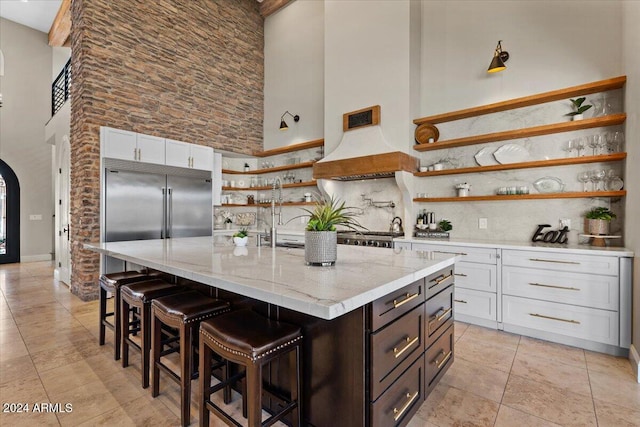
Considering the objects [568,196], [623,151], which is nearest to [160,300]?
[568,196]

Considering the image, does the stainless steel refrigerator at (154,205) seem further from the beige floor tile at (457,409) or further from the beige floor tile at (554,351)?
the beige floor tile at (554,351)

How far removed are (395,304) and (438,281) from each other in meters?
0.65

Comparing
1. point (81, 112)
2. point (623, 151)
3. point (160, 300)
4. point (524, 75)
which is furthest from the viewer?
point (81, 112)

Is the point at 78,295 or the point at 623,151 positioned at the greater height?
the point at 623,151

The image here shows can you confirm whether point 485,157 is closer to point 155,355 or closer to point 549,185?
point 549,185

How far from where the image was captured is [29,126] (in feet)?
23.2

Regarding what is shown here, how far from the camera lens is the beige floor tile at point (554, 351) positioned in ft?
7.94

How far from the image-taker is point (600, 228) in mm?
2832

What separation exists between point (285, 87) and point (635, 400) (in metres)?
6.39

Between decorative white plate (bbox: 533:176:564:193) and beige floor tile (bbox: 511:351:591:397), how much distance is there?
1.78 meters

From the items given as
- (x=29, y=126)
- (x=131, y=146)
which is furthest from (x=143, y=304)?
(x=29, y=126)

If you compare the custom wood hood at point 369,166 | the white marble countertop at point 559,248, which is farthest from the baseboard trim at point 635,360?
the custom wood hood at point 369,166

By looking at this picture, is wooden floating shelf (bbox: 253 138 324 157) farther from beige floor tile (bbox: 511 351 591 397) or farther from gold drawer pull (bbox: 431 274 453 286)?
beige floor tile (bbox: 511 351 591 397)

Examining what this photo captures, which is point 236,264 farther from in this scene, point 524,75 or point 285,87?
point 285,87
